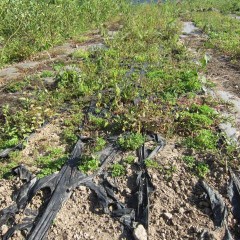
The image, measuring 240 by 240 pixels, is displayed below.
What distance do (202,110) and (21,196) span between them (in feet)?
9.58

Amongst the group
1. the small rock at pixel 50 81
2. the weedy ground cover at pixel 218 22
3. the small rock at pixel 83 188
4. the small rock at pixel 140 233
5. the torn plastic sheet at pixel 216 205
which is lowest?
the weedy ground cover at pixel 218 22

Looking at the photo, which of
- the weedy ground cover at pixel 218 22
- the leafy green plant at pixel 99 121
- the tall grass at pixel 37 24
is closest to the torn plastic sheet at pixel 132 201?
the leafy green plant at pixel 99 121

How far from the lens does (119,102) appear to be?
5.37 m

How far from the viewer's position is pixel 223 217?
321 centimetres

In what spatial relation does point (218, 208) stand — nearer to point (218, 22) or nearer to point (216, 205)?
Result: point (216, 205)

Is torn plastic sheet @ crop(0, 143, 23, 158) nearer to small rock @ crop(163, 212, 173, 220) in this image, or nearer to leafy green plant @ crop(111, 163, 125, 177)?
leafy green plant @ crop(111, 163, 125, 177)

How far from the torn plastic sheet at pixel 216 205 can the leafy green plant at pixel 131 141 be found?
39.2 inches

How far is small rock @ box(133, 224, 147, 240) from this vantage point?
3029 millimetres

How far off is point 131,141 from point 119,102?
1.29m

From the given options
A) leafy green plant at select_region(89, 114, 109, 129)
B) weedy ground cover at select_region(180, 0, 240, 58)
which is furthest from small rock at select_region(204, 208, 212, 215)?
weedy ground cover at select_region(180, 0, 240, 58)

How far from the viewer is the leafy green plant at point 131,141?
420cm

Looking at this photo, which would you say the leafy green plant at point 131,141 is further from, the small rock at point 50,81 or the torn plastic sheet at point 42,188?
the small rock at point 50,81

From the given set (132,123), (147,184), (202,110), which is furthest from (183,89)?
(147,184)

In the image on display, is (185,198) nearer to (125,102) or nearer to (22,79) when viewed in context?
(125,102)
